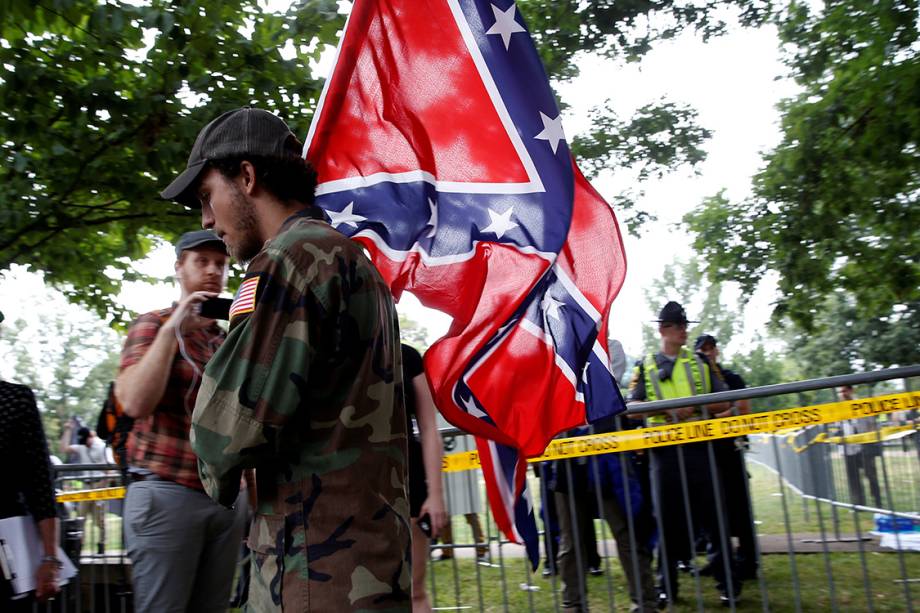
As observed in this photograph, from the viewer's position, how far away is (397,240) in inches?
139

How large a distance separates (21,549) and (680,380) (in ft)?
17.0

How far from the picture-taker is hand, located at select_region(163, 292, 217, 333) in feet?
12.3

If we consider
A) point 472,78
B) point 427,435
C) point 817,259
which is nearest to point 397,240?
point 472,78

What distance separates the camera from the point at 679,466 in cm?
643

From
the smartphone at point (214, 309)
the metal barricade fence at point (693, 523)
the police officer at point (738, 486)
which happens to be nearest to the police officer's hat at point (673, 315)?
the police officer at point (738, 486)

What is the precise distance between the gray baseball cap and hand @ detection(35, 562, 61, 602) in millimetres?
2263

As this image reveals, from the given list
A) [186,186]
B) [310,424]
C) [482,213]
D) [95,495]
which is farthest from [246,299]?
[95,495]

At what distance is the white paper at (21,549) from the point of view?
12.1 feet

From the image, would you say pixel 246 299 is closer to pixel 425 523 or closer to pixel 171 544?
pixel 171 544

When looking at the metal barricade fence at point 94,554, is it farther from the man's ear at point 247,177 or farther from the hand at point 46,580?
the man's ear at point 247,177

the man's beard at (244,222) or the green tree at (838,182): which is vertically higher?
the green tree at (838,182)

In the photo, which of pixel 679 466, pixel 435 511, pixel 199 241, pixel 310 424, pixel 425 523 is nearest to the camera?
pixel 310 424

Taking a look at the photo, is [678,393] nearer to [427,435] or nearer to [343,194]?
[427,435]

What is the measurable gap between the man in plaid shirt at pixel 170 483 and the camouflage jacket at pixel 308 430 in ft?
5.60
